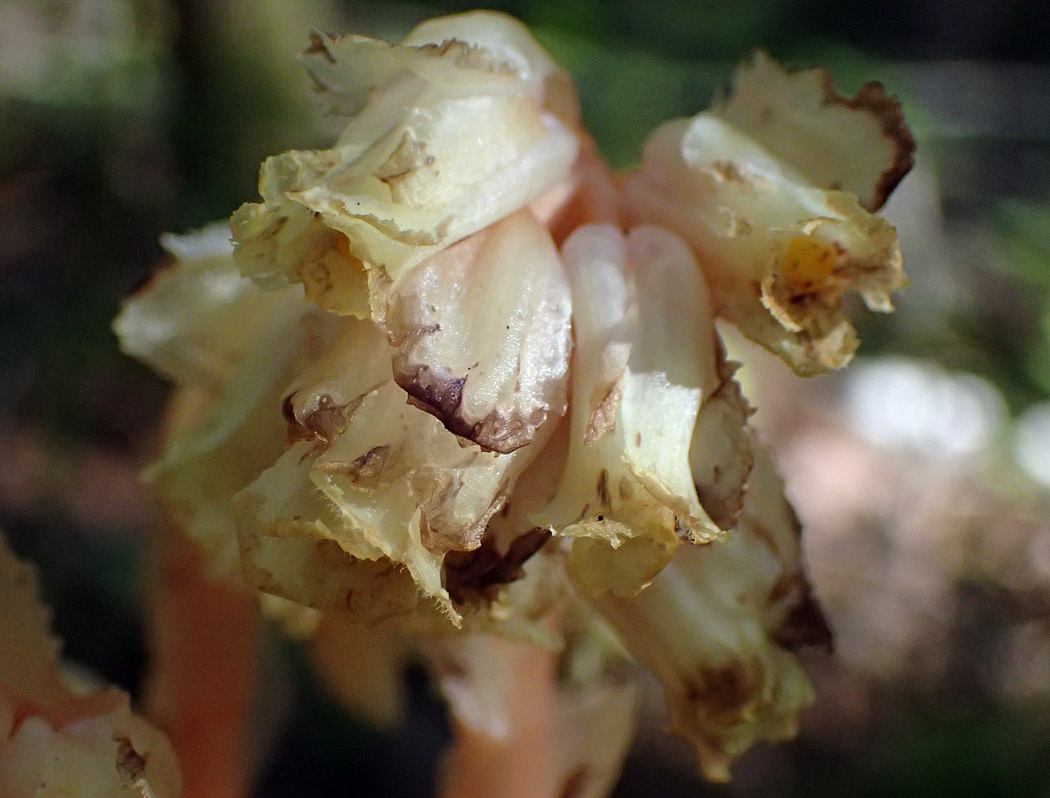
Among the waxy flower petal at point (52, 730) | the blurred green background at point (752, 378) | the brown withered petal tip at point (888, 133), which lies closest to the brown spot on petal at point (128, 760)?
the waxy flower petal at point (52, 730)

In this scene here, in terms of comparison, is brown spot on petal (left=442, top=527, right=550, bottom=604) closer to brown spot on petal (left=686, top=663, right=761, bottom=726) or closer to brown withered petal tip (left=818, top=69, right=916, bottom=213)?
brown spot on petal (left=686, top=663, right=761, bottom=726)

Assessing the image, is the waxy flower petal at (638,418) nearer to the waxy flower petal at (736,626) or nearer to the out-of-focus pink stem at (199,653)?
the waxy flower petal at (736,626)

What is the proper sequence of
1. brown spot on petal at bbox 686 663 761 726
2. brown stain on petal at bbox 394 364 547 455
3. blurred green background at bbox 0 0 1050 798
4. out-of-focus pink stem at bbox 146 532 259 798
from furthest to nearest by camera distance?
blurred green background at bbox 0 0 1050 798 < out-of-focus pink stem at bbox 146 532 259 798 < brown spot on petal at bbox 686 663 761 726 < brown stain on petal at bbox 394 364 547 455

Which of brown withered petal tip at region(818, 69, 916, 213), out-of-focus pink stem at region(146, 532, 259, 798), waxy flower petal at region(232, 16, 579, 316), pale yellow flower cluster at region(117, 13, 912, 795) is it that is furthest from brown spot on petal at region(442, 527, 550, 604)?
out-of-focus pink stem at region(146, 532, 259, 798)

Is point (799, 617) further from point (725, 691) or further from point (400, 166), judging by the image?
point (400, 166)

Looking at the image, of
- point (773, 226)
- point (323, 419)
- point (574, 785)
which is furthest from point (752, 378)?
point (323, 419)

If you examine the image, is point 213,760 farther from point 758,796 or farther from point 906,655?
point 906,655
